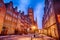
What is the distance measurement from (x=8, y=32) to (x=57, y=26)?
622 inches

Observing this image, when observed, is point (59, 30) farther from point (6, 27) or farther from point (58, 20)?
point (6, 27)

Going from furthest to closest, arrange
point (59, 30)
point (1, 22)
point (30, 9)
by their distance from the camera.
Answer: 1. point (30, 9)
2. point (1, 22)
3. point (59, 30)

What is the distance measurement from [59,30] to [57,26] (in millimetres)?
684

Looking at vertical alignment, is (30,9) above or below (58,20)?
above

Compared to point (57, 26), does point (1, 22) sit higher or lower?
higher

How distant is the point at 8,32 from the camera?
22.1 meters

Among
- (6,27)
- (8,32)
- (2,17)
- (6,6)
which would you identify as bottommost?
(8,32)

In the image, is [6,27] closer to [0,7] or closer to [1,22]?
[1,22]

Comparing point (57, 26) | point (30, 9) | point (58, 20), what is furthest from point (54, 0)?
point (30, 9)

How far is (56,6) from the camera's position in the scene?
1248 centimetres

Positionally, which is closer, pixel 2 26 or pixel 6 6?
pixel 2 26

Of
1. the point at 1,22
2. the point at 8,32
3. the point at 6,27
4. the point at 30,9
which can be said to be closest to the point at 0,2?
the point at 1,22

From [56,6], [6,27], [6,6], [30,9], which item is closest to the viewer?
[56,6]

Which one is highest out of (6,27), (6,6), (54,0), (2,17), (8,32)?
(6,6)
